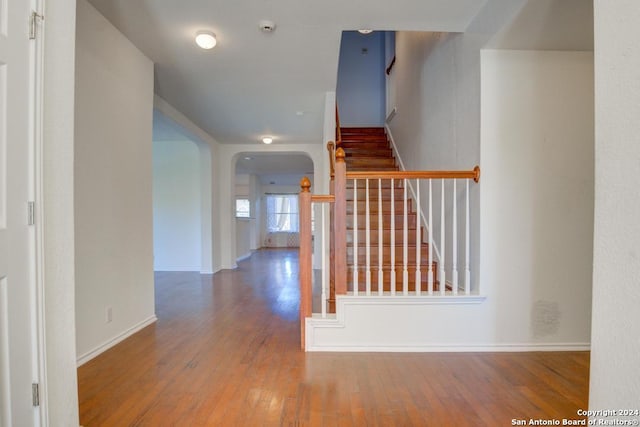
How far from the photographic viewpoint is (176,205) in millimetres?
6480

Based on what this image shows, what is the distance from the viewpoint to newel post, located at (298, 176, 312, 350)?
253 cm

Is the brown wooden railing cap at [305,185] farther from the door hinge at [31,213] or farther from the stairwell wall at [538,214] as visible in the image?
the door hinge at [31,213]

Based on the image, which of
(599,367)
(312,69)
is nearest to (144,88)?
(312,69)

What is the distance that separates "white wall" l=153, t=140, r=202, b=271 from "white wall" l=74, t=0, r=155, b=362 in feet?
10.7

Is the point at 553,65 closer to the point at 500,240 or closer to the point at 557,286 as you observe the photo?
the point at 500,240

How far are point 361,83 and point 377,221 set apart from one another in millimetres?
4807

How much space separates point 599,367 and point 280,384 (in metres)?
1.57

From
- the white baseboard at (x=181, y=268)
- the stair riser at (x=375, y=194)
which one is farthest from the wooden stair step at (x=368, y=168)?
the white baseboard at (x=181, y=268)

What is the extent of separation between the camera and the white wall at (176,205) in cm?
644

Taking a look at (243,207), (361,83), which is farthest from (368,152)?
(243,207)

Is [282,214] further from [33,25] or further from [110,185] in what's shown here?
[33,25]

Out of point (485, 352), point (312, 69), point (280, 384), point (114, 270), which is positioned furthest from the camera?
point (312, 69)

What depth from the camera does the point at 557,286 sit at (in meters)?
2.51

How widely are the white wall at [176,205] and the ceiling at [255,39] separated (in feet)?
6.68
